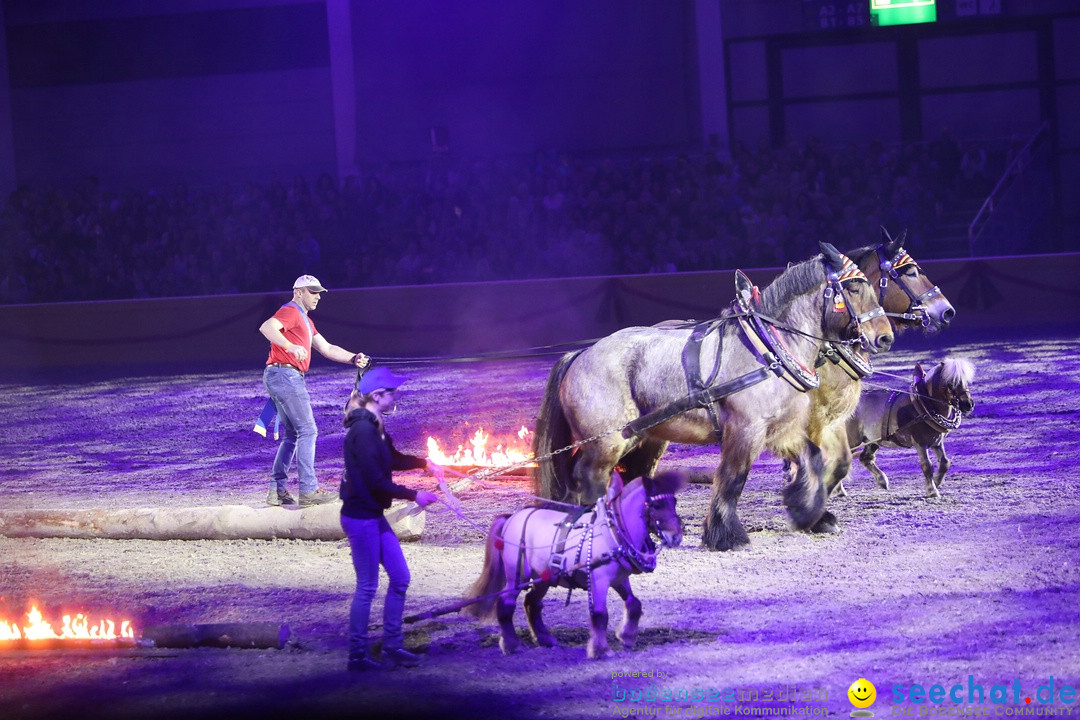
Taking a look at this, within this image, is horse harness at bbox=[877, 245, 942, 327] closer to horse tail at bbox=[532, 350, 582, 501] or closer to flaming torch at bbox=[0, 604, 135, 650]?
horse tail at bbox=[532, 350, 582, 501]

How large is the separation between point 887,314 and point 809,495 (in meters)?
1.40

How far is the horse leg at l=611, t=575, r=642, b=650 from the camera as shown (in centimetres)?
607

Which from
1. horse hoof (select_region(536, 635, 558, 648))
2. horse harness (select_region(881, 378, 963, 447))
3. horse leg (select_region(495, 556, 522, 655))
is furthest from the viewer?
horse harness (select_region(881, 378, 963, 447))

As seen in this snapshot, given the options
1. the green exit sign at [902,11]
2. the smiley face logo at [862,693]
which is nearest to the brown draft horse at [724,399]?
the smiley face logo at [862,693]

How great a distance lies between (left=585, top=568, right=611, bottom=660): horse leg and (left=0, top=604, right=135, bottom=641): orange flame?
101 inches

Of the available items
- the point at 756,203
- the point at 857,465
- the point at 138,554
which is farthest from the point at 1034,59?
the point at 138,554

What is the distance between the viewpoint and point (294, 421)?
9266mm

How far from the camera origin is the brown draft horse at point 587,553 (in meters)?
5.89

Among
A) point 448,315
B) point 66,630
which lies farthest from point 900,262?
point 448,315

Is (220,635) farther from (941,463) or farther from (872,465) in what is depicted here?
(941,463)

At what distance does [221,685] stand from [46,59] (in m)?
25.3

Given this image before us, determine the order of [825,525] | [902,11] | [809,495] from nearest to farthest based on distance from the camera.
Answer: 1. [809,495]
2. [825,525]
3. [902,11]

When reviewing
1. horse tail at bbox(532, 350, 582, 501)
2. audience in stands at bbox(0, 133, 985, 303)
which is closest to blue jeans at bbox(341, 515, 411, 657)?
horse tail at bbox(532, 350, 582, 501)

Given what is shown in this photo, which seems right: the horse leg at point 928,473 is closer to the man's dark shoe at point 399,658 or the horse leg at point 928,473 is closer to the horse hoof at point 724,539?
the horse hoof at point 724,539
